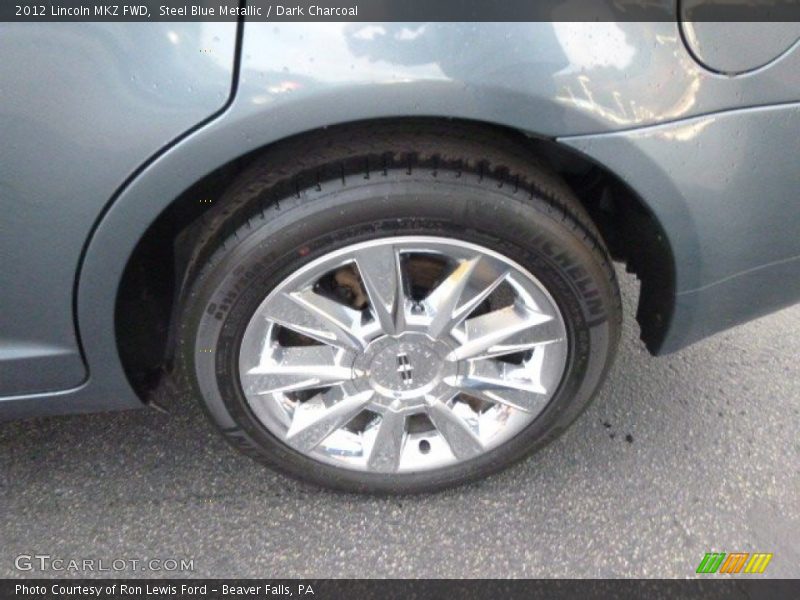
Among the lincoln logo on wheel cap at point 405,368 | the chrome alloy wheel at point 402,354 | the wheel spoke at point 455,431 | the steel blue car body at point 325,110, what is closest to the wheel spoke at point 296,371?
the chrome alloy wheel at point 402,354

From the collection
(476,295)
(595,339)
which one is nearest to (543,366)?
(595,339)

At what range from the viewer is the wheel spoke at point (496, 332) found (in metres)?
1.57

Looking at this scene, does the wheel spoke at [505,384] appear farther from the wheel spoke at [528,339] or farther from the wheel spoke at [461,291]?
the wheel spoke at [461,291]

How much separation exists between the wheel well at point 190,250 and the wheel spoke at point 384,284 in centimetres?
27

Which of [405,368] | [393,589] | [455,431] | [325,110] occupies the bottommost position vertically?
[393,589]

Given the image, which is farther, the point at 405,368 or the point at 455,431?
the point at 455,431

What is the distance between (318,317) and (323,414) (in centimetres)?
29

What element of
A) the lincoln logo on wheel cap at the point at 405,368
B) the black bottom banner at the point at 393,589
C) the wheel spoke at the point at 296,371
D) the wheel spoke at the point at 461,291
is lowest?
the black bottom banner at the point at 393,589

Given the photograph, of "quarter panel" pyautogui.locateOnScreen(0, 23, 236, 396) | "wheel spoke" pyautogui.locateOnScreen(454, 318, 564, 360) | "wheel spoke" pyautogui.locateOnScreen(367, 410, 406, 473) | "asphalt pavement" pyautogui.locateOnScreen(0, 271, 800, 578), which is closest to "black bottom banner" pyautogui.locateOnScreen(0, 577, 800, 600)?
"asphalt pavement" pyautogui.locateOnScreen(0, 271, 800, 578)

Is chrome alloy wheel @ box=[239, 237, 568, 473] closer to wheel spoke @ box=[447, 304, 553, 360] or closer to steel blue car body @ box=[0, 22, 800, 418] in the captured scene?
wheel spoke @ box=[447, 304, 553, 360]

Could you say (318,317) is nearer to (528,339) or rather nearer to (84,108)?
(528,339)

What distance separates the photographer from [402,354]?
1.58 m

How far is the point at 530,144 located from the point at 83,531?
1.47 metres

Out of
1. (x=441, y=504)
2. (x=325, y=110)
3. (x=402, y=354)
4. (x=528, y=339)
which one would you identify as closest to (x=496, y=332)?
(x=528, y=339)
